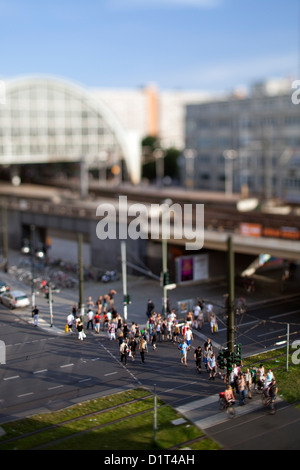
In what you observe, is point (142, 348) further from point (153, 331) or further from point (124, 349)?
point (153, 331)

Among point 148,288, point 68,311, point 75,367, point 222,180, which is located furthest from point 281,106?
point 75,367

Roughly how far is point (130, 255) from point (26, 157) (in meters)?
38.8

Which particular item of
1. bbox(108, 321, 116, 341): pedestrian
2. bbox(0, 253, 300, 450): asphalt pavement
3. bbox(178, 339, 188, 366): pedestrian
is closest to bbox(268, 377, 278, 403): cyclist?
bbox(0, 253, 300, 450): asphalt pavement

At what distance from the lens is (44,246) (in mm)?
46875

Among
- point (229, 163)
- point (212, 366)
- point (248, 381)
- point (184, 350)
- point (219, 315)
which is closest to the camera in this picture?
point (248, 381)

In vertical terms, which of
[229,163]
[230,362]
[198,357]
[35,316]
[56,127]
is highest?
[56,127]

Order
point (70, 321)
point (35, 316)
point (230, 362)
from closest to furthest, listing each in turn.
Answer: point (230, 362) < point (70, 321) < point (35, 316)

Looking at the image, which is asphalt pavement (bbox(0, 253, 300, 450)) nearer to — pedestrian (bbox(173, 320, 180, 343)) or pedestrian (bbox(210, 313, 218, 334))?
pedestrian (bbox(210, 313, 218, 334))

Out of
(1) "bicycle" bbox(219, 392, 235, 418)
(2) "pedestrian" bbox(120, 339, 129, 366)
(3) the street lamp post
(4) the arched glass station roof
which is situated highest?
(4) the arched glass station roof

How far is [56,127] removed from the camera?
7525 centimetres

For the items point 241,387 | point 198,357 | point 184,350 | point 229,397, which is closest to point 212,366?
point 198,357

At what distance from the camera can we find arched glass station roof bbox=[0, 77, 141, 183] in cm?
7038

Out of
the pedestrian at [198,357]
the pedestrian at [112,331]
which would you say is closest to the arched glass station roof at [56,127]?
the pedestrian at [112,331]

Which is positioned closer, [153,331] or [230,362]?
[230,362]
